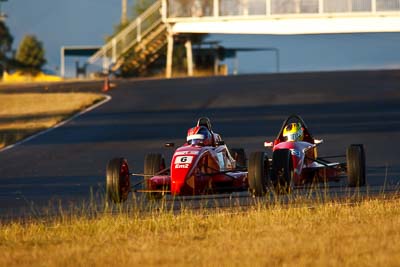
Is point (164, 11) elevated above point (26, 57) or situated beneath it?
elevated above

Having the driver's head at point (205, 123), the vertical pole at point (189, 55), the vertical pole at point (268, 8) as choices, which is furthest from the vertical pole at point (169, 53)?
the driver's head at point (205, 123)

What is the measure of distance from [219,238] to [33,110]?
30.4 m

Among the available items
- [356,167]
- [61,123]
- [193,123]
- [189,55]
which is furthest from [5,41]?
[356,167]

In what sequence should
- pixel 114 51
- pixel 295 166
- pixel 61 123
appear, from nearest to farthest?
pixel 295 166
pixel 61 123
pixel 114 51

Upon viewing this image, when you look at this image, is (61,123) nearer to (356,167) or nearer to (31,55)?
(356,167)

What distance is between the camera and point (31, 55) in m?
87.1

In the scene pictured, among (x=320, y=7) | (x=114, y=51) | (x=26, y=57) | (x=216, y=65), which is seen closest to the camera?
(x=320, y=7)

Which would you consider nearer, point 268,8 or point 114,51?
point 268,8

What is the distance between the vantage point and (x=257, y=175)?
58.9 feet

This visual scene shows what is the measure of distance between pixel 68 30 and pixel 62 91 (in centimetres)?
5228

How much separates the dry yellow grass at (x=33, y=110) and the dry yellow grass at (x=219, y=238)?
17.3 meters

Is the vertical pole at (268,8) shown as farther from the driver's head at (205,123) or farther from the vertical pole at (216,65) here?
the driver's head at (205,123)

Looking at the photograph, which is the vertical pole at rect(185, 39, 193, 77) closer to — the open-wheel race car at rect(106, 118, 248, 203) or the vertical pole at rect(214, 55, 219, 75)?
the vertical pole at rect(214, 55, 219, 75)

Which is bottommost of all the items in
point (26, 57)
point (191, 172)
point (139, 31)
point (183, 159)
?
point (191, 172)
